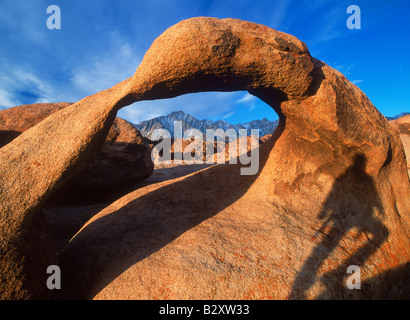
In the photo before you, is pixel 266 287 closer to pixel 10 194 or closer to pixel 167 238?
pixel 167 238

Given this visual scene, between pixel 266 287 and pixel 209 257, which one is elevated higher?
pixel 209 257

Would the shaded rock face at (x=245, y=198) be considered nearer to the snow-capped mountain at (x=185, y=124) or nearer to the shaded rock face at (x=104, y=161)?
the shaded rock face at (x=104, y=161)

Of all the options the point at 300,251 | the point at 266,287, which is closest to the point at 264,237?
the point at 300,251

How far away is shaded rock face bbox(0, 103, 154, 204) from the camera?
4164mm

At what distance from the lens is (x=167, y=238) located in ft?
9.59

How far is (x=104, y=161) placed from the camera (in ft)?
16.4

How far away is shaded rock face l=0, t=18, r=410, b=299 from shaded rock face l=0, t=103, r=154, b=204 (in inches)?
51.1

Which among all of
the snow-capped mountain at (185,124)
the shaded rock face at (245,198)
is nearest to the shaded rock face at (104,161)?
the shaded rock face at (245,198)

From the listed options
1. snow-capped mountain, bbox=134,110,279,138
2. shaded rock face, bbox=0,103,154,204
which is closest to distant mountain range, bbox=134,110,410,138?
snow-capped mountain, bbox=134,110,279,138

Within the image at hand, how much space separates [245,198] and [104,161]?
11.6ft

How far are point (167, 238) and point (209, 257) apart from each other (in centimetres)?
74

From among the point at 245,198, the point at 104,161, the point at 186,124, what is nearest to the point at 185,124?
the point at 186,124

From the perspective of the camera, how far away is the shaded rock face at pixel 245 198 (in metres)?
2.21

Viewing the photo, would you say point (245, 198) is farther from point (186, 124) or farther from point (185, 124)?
point (186, 124)
